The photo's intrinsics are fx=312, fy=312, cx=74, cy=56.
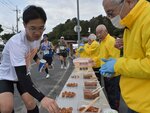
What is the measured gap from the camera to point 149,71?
7.29ft

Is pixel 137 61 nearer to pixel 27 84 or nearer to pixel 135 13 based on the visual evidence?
pixel 135 13

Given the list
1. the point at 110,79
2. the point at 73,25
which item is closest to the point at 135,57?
the point at 110,79

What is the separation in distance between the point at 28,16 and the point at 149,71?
1.26 metres

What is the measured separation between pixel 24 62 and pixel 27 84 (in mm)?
289

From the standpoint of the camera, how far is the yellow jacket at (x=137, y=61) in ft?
7.43

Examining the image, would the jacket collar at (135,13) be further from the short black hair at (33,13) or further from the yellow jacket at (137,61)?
the short black hair at (33,13)

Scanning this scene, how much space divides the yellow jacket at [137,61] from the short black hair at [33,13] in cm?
82

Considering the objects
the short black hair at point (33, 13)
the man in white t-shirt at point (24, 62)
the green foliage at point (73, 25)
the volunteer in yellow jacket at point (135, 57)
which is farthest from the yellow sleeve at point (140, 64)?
the green foliage at point (73, 25)

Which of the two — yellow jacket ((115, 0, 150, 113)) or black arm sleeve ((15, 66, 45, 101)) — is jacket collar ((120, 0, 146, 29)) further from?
black arm sleeve ((15, 66, 45, 101))

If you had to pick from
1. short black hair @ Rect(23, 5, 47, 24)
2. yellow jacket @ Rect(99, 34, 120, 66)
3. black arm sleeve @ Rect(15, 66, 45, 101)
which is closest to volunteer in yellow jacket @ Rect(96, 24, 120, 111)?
yellow jacket @ Rect(99, 34, 120, 66)

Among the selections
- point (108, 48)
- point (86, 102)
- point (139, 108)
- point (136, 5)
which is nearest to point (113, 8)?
point (136, 5)

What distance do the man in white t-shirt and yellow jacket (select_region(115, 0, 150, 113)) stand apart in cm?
60

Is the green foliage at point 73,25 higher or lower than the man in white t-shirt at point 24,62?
higher

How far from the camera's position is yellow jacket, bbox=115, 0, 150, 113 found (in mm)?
2266
